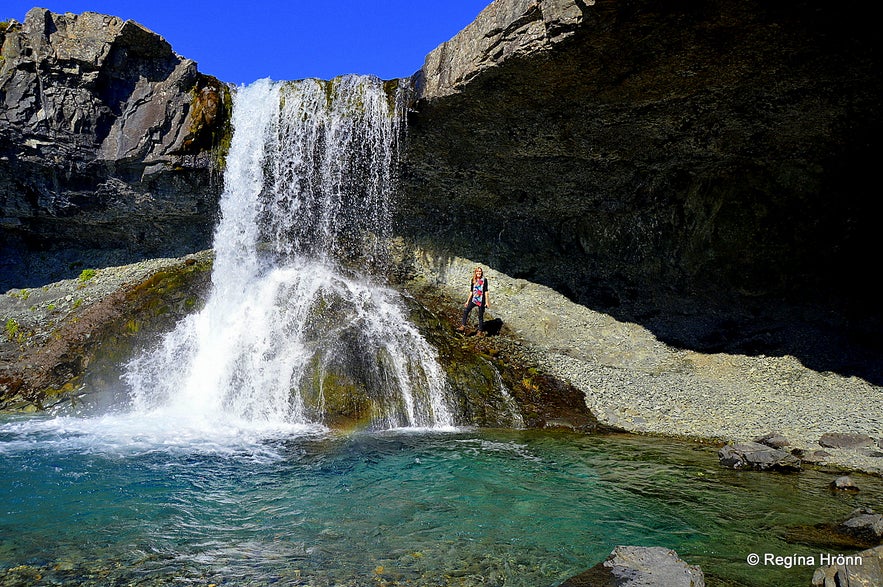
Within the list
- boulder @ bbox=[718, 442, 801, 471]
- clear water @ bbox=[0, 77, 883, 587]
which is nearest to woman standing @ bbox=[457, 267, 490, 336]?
clear water @ bbox=[0, 77, 883, 587]

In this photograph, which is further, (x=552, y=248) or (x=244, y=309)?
(x=552, y=248)

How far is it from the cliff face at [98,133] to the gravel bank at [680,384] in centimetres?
947

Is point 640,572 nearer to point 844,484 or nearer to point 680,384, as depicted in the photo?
point 844,484

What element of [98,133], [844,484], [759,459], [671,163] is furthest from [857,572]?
[98,133]

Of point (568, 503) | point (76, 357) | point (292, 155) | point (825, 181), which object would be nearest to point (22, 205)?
point (76, 357)

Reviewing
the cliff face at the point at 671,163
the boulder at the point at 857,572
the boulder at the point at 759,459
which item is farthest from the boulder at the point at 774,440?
the boulder at the point at 857,572

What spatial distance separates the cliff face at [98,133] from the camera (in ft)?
57.2

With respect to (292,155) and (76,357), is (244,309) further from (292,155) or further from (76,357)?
(292,155)

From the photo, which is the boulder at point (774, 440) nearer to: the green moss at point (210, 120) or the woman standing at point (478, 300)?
the woman standing at point (478, 300)

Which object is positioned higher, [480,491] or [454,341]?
[454,341]

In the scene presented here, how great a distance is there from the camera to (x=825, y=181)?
17531mm

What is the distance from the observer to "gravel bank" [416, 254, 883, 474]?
1181 centimetres

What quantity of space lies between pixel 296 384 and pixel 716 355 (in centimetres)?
→ 1198

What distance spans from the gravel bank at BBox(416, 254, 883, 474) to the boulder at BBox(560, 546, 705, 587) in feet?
21.8
